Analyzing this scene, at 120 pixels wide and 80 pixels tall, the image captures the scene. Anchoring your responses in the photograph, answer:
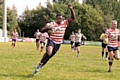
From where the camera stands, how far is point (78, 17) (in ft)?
318

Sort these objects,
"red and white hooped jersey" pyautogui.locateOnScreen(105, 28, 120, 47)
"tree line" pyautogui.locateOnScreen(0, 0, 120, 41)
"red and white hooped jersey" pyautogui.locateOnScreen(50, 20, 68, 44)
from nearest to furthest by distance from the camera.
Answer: "red and white hooped jersey" pyautogui.locateOnScreen(50, 20, 68, 44) → "red and white hooped jersey" pyautogui.locateOnScreen(105, 28, 120, 47) → "tree line" pyautogui.locateOnScreen(0, 0, 120, 41)

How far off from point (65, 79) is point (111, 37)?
12.9ft


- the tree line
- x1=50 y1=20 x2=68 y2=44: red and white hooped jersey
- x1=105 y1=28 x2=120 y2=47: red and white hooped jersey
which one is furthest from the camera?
the tree line

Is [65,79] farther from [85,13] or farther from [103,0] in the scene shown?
[103,0]

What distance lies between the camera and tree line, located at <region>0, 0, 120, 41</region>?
96.1 meters

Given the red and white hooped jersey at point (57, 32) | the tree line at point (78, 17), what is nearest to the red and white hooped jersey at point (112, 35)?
the red and white hooped jersey at point (57, 32)

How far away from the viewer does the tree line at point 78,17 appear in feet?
315

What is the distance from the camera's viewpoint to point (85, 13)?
9875 cm

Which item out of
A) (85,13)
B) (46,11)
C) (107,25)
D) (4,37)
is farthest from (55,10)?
(4,37)

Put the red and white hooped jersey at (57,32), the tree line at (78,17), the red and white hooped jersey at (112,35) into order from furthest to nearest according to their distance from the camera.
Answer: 1. the tree line at (78,17)
2. the red and white hooped jersey at (112,35)
3. the red and white hooped jersey at (57,32)

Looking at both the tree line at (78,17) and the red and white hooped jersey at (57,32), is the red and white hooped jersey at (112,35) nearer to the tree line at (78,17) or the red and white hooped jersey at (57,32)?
the red and white hooped jersey at (57,32)

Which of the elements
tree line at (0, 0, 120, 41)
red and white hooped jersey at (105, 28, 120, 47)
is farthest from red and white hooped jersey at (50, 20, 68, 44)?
tree line at (0, 0, 120, 41)

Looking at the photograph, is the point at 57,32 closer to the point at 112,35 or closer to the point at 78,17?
the point at 112,35

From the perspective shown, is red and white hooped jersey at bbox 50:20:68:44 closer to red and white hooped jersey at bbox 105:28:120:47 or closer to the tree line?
red and white hooped jersey at bbox 105:28:120:47
